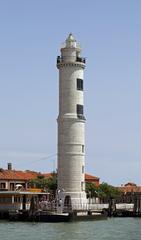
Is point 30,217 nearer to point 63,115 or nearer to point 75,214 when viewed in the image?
point 75,214

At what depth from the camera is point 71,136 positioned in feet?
243

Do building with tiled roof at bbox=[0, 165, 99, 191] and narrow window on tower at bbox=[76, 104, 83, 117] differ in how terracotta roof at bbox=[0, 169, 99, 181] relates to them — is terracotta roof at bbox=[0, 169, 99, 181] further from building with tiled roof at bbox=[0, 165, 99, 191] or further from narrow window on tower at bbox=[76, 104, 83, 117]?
narrow window on tower at bbox=[76, 104, 83, 117]

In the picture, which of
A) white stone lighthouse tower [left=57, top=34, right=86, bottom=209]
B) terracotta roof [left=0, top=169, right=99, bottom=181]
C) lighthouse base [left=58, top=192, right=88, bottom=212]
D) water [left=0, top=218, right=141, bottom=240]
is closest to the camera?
water [left=0, top=218, right=141, bottom=240]

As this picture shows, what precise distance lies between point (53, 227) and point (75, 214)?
8871 millimetres

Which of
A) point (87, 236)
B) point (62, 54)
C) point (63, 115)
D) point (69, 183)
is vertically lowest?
point (87, 236)

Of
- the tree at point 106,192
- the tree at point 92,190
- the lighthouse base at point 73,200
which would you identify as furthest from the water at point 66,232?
the tree at point 106,192

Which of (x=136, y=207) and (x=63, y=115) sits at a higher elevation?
(x=63, y=115)

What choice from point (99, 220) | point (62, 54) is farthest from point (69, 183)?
point (62, 54)

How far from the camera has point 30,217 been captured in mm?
65062

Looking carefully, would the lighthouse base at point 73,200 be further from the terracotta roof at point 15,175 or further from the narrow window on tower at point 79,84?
the terracotta roof at point 15,175

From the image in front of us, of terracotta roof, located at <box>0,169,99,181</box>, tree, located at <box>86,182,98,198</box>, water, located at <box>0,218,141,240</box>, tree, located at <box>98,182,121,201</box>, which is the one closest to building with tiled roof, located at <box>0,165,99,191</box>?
terracotta roof, located at <box>0,169,99,181</box>

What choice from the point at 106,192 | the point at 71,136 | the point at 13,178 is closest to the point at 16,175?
the point at 13,178

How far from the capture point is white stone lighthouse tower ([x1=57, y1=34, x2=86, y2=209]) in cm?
7362

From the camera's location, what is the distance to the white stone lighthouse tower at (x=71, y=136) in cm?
7362
